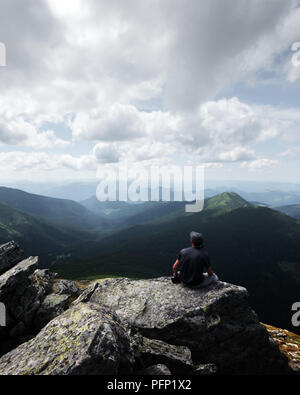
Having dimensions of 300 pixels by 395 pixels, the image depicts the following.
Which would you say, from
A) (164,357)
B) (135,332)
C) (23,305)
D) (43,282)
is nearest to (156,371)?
(164,357)

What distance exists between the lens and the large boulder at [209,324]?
43.1 ft

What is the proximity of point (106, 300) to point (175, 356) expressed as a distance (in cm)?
677

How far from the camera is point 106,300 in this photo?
1614 cm

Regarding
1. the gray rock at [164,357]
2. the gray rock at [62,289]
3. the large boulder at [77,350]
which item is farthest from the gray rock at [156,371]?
the gray rock at [62,289]

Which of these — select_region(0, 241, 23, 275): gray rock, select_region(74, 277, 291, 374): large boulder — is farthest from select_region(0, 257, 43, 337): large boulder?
select_region(74, 277, 291, 374): large boulder

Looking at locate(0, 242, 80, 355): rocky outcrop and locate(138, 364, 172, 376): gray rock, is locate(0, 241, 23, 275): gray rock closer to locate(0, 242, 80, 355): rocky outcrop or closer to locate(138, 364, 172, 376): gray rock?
locate(0, 242, 80, 355): rocky outcrop

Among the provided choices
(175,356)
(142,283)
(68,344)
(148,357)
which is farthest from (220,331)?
(68,344)

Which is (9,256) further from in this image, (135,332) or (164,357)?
(164,357)

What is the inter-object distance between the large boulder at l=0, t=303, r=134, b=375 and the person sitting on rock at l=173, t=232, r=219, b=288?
6161 millimetres

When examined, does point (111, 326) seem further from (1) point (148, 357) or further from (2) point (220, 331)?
(2) point (220, 331)

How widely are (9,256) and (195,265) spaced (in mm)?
17332

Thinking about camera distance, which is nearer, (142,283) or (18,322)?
(18,322)

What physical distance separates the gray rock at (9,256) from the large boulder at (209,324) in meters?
10.0

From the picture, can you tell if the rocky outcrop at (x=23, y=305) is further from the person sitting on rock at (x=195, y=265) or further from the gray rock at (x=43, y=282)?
the person sitting on rock at (x=195, y=265)
